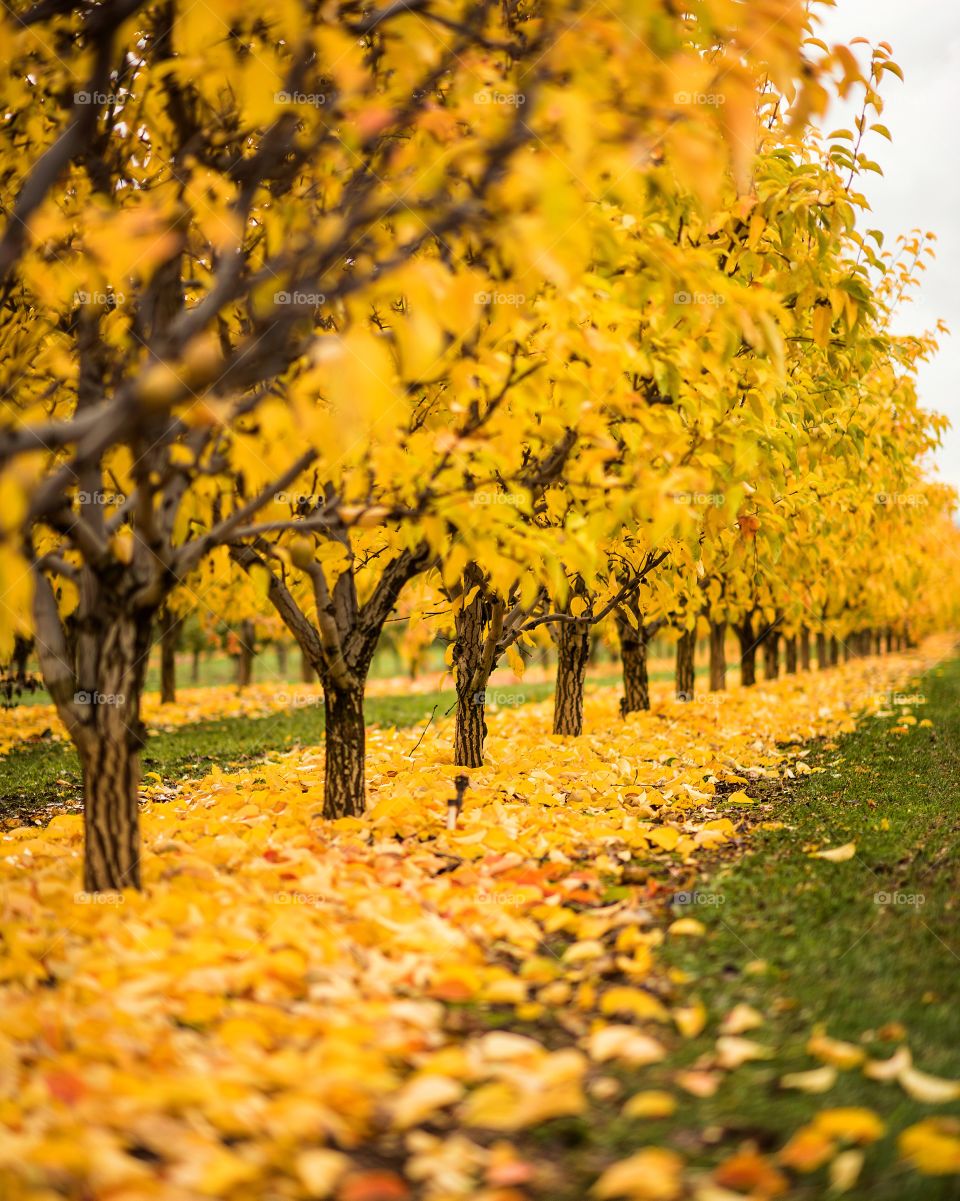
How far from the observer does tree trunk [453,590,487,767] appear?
7.25 meters

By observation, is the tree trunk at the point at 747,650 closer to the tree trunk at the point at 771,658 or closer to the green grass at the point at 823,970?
the tree trunk at the point at 771,658

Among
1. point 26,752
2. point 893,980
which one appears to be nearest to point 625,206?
point 893,980

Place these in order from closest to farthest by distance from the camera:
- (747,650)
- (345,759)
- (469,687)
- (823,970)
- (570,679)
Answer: (823,970) → (345,759) → (469,687) → (570,679) → (747,650)

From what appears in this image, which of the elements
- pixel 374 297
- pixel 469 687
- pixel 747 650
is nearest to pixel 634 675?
pixel 469 687

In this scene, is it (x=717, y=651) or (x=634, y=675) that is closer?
(x=634, y=675)

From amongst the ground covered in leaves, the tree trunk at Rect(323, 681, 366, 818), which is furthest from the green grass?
the tree trunk at Rect(323, 681, 366, 818)

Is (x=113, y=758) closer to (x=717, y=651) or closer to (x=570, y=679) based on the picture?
(x=570, y=679)

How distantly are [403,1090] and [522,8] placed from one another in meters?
4.95

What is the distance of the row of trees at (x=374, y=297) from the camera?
8.24 ft

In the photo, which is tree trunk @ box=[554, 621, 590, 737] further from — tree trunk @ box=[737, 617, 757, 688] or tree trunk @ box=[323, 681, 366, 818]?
tree trunk @ box=[737, 617, 757, 688]

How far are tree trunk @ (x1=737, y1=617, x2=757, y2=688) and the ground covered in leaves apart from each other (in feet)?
40.2

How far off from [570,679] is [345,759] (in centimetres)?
465

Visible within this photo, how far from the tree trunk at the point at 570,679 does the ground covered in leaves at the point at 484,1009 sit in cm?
402

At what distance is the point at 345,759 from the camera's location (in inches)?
211
